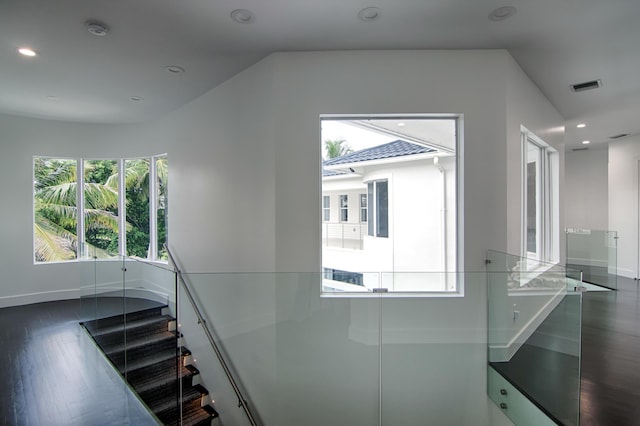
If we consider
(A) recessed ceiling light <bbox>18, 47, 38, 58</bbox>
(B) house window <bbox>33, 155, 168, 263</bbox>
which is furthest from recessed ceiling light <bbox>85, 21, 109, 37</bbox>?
(B) house window <bbox>33, 155, 168, 263</bbox>

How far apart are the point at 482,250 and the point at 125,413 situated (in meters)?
3.88

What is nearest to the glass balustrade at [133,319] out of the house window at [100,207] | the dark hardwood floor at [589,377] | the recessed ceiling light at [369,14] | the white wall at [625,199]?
the house window at [100,207]

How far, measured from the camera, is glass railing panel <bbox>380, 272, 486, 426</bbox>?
2980 mm

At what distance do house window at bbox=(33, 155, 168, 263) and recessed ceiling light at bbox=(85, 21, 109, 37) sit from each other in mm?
3033

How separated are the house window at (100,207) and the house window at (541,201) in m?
5.75

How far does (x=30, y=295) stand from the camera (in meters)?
5.58

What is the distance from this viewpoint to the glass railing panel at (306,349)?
2.96 metres

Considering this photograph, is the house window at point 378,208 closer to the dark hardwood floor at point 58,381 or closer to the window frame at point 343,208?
the window frame at point 343,208

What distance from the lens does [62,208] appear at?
5.92m

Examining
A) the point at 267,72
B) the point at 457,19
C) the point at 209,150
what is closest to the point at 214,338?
the point at 209,150

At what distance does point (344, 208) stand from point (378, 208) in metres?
0.60

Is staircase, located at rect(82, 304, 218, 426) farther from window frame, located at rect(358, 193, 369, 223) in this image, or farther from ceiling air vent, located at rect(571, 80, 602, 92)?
ceiling air vent, located at rect(571, 80, 602, 92)

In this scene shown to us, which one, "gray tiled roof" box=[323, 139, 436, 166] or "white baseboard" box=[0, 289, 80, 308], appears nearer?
"gray tiled roof" box=[323, 139, 436, 166]

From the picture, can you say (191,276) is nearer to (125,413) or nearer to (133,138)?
(125,413)
